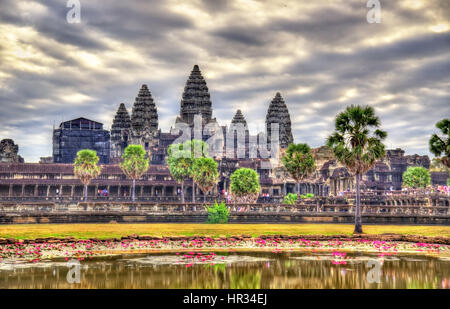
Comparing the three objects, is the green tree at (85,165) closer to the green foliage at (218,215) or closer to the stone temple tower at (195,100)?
the green foliage at (218,215)

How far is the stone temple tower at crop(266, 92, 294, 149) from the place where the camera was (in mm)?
158375

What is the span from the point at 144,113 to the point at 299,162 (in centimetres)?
9572

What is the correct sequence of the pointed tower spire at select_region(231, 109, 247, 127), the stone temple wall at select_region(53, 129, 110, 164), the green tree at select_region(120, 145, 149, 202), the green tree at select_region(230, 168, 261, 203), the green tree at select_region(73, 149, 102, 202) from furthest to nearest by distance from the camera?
the pointed tower spire at select_region(231, 109, 247, 127) → the stone temple wall at select_region(53, 129, 110, 164) → the green tree at select_region(120, 145, 149, 202) → the green tree at select_region(73, 149, 102, 202) → the green tree at select_region(230, 168, 261, 203)

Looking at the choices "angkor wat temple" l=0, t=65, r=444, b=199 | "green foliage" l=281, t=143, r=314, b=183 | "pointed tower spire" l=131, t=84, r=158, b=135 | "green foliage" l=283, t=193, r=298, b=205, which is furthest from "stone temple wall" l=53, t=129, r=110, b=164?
"green foliage" l=281, t=143, r=314, b=183

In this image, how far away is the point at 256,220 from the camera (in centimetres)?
5044

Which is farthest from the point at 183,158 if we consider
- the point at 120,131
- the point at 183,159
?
the point at 120,131

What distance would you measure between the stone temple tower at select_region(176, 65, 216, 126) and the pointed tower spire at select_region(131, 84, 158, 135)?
27.5 ft

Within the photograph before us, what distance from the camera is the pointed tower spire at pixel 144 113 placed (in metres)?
152

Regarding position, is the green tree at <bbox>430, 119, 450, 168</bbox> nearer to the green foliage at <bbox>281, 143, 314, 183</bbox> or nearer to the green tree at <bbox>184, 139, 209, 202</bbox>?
the green foliage at <bbox>281, 143, 314, 183</bbox>

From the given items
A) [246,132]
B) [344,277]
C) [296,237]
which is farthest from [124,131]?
[344,277]

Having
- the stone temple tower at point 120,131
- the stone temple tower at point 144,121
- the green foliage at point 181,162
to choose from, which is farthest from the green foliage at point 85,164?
the stone temple tower at point 120,131

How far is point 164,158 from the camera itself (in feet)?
477
